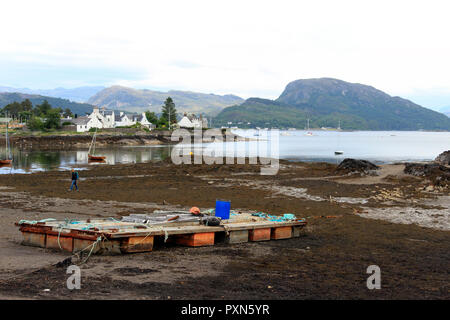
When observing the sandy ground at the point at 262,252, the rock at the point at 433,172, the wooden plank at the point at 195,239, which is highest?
the rock at the point at 433,172

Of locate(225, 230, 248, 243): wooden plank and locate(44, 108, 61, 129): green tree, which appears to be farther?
locate(44, 108, 61, 129): green tree

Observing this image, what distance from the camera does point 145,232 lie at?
1421 cm

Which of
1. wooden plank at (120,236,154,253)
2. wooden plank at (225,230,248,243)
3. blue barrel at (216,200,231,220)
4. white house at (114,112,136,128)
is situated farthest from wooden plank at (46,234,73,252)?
white house at (114,112,136,128)

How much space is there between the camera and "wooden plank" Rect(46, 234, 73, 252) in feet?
46.1

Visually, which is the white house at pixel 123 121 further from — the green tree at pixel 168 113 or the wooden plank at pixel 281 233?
the wooden plank at pixel 281 233

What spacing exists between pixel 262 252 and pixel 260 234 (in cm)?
167

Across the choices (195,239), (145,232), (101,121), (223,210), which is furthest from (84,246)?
(101,121)

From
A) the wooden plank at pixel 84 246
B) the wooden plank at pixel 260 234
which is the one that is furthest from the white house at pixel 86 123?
the wooden plank at pixel 84 246

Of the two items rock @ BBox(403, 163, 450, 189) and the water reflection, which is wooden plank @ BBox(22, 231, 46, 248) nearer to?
rock @ BBox(403, 163, 450, 189)

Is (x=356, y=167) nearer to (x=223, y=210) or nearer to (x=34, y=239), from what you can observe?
(x=223, y=210)

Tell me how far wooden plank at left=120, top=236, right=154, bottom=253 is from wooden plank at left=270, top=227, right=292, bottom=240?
4.99m

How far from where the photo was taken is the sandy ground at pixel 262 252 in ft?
35.4

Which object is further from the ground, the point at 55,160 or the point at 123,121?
the point at 123,121

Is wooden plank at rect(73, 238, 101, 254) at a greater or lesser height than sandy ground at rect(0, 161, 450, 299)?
greater
